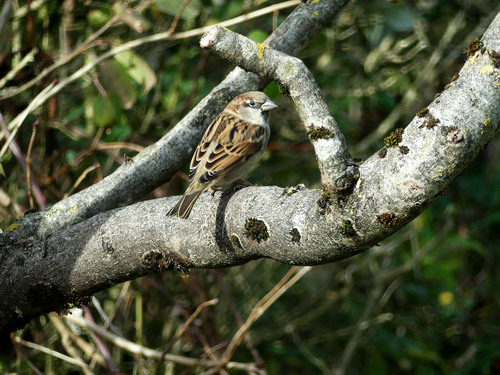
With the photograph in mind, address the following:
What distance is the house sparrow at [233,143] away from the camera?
128 inches

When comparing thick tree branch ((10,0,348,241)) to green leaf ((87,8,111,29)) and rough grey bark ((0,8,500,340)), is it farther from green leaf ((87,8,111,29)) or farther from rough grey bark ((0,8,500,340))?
green leaf ((87,8,111,29))

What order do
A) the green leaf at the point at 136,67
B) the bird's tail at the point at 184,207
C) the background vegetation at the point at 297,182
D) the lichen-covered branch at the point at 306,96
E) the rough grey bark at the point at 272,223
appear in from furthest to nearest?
the background vegetation at the point at 297,182 < the green leaf at the point at 136,67 < the bird's tail at the point at 184,207 < the lichen-covered branch at the point at 306,96 < the rough grey bark at the point at 272,223

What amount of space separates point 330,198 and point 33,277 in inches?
48.4

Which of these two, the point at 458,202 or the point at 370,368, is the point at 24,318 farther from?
the point at 458,202

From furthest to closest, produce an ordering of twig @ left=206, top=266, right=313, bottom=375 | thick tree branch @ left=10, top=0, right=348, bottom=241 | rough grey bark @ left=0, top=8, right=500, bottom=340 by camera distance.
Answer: twig @ left=206, top=266, right=313, bottom=375, thick tree branch @ left=10, top=0, right=348, bottom=241, rough grey bark @ left=0, top=8, right=500, bottom=340

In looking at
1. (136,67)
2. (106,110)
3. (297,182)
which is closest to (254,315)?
(106,110)

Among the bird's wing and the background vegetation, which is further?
the background vegetation

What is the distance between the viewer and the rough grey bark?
5.18 feet

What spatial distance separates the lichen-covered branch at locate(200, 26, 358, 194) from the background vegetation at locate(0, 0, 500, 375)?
171cm

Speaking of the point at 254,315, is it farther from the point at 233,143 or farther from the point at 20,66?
the point at 20,66

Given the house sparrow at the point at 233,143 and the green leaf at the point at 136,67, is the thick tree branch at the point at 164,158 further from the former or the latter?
the green leaf at the point at 136,67

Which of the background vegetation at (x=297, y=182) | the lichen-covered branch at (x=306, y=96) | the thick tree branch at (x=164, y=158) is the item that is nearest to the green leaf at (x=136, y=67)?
the background vegetation at (x=297, y=182)

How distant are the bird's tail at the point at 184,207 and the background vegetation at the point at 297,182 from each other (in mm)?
1418

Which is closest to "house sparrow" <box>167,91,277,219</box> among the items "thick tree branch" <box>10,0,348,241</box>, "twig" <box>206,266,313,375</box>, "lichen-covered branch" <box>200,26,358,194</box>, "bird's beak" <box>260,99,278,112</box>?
"bird's beak" <box>260,99,278,112</box>
